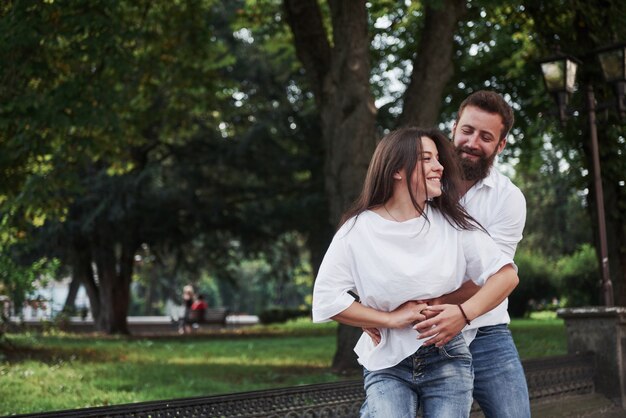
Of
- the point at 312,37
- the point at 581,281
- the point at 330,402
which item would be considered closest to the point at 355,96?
the point at 312,37

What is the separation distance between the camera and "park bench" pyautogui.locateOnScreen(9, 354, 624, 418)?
5309mm

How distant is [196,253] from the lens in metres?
30.7

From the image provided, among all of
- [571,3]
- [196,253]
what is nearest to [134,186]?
[196,253]

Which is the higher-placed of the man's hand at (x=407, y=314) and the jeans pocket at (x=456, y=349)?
the man's hand at (x=407, y=314)

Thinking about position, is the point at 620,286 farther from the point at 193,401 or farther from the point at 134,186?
the point at 134,186

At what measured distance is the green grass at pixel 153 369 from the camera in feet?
34.5

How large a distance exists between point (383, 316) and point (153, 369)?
11.5 m

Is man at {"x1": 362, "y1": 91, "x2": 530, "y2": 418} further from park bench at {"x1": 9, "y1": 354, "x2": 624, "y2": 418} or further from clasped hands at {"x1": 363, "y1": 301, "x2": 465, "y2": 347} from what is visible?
park bench at {"x1": 9, "y1": 354, "x2": 624, "y2": 418}

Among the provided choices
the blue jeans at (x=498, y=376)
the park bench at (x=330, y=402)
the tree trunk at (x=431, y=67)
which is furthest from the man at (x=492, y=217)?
the tree trunk at (x=431, y=67)

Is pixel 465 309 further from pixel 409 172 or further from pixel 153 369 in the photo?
pixel 153 369

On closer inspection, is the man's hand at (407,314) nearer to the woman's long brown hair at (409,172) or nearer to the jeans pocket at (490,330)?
the woman's long brown hair at (409,172)

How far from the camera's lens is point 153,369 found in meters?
14.1

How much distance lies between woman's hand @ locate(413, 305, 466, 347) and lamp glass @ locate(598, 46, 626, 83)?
886cm

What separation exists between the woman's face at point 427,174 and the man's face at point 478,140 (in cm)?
56
